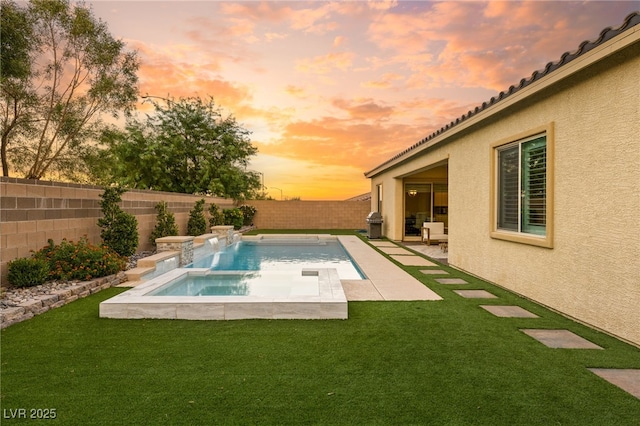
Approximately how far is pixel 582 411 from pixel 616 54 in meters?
3.75

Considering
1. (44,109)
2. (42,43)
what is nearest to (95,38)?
(42,43)

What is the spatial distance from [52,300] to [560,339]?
6493mm

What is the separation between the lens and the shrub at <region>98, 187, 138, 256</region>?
8.28 meters

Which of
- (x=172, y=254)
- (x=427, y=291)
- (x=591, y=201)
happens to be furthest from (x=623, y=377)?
(x=172, y=254)

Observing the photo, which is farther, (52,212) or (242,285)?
(242,285)

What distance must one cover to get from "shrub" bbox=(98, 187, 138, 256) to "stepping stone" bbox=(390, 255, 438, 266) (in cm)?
651

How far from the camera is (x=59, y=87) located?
1330 cm

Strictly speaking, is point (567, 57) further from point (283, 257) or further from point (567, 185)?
point (283, 257)

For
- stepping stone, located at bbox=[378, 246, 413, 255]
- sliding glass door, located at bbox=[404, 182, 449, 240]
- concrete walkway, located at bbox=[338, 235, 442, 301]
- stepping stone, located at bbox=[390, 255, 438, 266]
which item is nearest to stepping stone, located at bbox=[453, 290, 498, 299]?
concrete walkway, located at bbox=[338, 235, 442, 301]

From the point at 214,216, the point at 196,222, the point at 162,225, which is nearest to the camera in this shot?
the point at 162,225

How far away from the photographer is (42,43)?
1213cm

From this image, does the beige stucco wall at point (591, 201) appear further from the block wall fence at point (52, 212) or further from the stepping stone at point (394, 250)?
the block wall fence at point (52, 212)

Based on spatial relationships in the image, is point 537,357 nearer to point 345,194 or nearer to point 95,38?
point 95,38

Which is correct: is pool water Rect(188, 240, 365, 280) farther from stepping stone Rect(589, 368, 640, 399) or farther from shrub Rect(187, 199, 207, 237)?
stepping stone Rect(589, 368, 640, 399)
